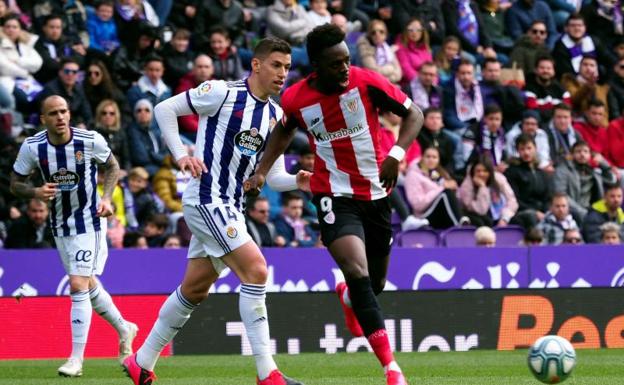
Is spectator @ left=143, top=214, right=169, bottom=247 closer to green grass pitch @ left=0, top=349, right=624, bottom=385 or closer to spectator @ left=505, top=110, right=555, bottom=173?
green grass pitch @ left=0, top=349, right=624, bottom=385

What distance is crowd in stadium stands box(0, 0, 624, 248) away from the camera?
1653 centimetres

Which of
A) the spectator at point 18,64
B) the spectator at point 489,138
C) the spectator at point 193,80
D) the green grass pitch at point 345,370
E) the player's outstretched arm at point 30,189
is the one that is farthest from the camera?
the spectator at point 489,138

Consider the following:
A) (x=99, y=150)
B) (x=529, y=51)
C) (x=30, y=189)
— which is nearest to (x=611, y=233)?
(x=529, y=51)

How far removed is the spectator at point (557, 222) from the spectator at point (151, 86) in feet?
16.9

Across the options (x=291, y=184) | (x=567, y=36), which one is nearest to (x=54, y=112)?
(x=291, y=184)

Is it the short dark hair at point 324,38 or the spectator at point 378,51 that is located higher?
the short dark hair at point 324,38

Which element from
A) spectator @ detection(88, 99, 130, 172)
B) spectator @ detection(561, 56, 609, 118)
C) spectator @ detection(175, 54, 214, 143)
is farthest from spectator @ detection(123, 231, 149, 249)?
spectator @ detection(561, 56, 609, 118)

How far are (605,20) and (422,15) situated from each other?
3.55 metres

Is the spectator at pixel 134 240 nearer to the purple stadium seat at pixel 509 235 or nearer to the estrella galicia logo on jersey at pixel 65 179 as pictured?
the purple stadium seat at pixel 509 235

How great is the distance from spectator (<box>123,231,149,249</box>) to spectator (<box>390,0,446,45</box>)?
21.4 ft

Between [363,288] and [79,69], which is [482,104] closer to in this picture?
[79,69]

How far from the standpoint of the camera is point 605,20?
73.1 feet

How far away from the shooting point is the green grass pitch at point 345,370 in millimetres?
10000

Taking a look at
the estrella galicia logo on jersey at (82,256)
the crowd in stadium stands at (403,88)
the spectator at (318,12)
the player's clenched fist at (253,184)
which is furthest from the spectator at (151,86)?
the player's clenched fist at (253,184)
